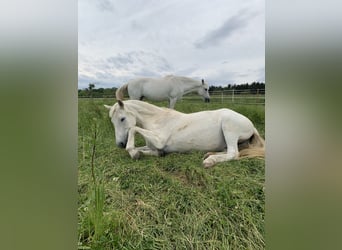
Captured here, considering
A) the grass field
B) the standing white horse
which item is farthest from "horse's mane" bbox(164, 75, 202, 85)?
the grass field

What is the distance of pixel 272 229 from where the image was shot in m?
0.83

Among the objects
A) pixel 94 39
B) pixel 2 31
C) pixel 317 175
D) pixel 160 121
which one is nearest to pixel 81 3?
pixel 94 39

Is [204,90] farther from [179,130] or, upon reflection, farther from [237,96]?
[179,130]

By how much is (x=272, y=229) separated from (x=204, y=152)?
1.40ft

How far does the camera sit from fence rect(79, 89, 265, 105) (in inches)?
35.7

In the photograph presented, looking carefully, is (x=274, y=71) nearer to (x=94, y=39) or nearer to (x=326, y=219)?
(x=326, y=219)

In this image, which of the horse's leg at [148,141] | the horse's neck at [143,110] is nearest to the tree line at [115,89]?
the horse's neck at [143,110]

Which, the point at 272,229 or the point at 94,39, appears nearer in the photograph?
the point at 272,229

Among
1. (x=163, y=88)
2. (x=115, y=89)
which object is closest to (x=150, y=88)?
(x=163, y=88)

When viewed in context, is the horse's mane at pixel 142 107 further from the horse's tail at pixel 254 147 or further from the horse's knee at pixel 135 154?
the horse's tail at pixel 254 147

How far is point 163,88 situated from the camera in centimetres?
111

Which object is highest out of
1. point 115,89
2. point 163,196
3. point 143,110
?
point 115,89

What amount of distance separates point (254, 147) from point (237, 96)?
0.80 ft

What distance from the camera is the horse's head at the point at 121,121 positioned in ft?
3.83
